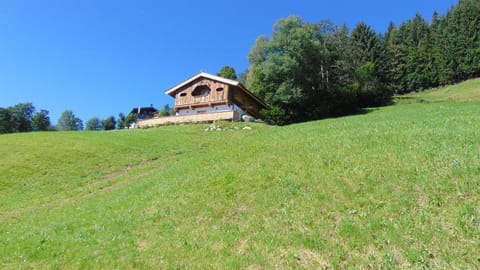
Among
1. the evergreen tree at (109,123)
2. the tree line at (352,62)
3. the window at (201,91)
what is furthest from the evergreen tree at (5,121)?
the window at (201,91)

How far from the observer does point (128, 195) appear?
1259cm

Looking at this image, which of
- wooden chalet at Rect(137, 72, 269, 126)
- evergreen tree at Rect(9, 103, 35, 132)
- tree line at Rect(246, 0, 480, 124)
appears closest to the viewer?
wooden chalet at Rect(137, 72, 269, 126)

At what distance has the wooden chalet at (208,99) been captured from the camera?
1578 inches

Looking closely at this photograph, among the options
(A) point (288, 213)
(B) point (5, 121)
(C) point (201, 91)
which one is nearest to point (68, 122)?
(B) point (5, 121)

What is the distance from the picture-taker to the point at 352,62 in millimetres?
67188

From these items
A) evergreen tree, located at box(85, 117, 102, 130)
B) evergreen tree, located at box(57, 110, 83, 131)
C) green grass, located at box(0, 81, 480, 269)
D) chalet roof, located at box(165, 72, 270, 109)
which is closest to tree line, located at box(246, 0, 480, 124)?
chalet roof, located at box(165, 72, 270, 109)

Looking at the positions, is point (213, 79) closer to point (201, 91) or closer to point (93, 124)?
point (201, 91)

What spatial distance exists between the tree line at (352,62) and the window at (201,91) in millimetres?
7259

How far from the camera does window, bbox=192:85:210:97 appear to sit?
42978 mm

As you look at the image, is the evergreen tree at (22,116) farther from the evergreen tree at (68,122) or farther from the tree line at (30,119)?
the evergreen tree at (68,122)

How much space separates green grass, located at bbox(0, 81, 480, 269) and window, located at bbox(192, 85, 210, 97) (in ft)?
94.2

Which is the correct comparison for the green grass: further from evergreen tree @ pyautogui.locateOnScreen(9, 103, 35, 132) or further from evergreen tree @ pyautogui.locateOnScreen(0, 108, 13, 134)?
evergreen tree @ pyautogui.locateOnScreen(9, 103, 35, 132)

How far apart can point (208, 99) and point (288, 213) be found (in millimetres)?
34837

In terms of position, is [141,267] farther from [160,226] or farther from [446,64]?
[446,64]
